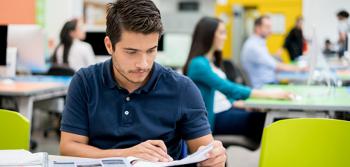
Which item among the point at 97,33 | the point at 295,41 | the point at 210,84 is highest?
the point at 210,84

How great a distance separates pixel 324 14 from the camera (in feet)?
21.0

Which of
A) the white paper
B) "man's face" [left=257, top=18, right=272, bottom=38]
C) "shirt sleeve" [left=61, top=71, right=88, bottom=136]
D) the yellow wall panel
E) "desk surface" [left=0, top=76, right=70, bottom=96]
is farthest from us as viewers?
the yellow wall panel

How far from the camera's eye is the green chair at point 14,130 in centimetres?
167

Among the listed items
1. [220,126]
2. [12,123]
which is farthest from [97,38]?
[12,123]

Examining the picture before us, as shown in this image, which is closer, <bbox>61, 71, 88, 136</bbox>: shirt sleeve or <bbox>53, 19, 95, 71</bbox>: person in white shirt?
<bbox>61, 71, 88, 136</bbox>: shirt sleeve

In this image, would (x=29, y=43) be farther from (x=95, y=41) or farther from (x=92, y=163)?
(x=92, y=163)

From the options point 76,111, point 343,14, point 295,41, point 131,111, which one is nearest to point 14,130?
point 76,111

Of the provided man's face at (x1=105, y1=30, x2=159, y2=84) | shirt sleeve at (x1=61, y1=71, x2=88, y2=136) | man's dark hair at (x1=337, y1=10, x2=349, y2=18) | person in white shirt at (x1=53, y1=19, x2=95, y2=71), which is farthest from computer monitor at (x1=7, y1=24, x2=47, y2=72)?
man's dark hair at (x1=337, y1=10, x2=349, y2=18)

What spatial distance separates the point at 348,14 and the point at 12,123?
4268mm

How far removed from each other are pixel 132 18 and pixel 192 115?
1.28ft

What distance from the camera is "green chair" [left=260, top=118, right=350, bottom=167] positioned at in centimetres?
154

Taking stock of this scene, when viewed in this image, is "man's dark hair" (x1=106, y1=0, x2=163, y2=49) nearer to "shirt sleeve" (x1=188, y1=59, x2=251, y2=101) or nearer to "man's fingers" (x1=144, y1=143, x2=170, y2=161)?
"man's fingers" (x1=144, y1=143, x2=170, y2=161)

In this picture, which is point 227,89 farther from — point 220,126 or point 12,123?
point 12,123

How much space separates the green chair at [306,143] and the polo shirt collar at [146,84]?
41 cm
